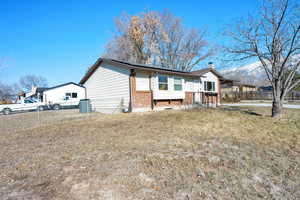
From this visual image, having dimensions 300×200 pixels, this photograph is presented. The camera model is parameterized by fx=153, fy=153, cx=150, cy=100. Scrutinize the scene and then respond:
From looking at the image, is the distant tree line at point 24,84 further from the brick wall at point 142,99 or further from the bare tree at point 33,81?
the brick wall at point 142,99

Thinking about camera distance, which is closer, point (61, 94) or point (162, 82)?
point (162, 82)

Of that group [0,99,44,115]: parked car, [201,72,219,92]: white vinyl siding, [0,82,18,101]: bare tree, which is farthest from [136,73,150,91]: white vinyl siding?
[0,82,18,101]: bare tree

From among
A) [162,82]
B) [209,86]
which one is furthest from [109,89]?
[209,86]

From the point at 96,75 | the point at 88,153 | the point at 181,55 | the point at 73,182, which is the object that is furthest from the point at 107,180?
the point at 181,55

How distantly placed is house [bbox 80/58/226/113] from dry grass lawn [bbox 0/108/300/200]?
573cm

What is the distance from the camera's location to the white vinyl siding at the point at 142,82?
418 inches

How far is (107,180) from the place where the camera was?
2.49 m

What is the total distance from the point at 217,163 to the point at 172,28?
2548 cm

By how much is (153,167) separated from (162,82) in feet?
30.5

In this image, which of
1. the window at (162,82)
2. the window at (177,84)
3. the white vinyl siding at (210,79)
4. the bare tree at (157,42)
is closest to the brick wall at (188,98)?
the window at (177,84)

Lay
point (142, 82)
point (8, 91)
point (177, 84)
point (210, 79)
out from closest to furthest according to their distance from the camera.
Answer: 1. point (142, 82)
2. point (177, 84)
3. point (210, 79)
4. point (8, 91)

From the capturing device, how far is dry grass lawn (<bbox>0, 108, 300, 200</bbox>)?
223 centimetres

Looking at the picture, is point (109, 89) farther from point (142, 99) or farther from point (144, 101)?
point (144, 101)

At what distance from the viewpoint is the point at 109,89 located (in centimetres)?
1218
